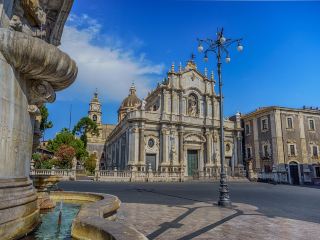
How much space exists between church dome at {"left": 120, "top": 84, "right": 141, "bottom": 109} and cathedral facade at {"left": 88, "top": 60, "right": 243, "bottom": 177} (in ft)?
65.5

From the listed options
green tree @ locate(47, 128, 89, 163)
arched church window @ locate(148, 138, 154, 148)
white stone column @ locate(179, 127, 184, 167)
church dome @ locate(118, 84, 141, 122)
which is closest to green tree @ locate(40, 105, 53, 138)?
green tree @ locate(47, 128, 89, 163)

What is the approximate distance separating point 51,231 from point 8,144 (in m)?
1.69

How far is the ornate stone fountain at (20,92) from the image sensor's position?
12.6 ft

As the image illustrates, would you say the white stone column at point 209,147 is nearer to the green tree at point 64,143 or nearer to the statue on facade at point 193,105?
the statue on facade at point 193,105

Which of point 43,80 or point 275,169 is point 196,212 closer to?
point 43,80

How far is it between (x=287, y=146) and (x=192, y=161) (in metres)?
13.7

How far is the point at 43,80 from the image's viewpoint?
4.79m

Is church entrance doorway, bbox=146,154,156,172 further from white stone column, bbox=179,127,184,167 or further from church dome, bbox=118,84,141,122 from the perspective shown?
church dome, bbox=118,84,141,122

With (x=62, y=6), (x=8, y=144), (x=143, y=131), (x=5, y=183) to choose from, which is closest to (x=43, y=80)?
(x=8, y=144)

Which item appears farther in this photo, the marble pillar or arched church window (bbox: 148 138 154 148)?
arched church window (bbox: 148 138 154 148)

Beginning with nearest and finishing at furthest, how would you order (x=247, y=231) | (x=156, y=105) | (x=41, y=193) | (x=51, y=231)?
(x=51, y=231)
(x=247, y=231)
(x=41, y=193)
(x=156, y=105)

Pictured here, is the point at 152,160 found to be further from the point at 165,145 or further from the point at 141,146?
the point at 141,146

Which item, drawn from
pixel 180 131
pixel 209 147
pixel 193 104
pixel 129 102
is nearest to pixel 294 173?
pixel 209 147

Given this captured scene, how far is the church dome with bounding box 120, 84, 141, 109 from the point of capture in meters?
66.0
